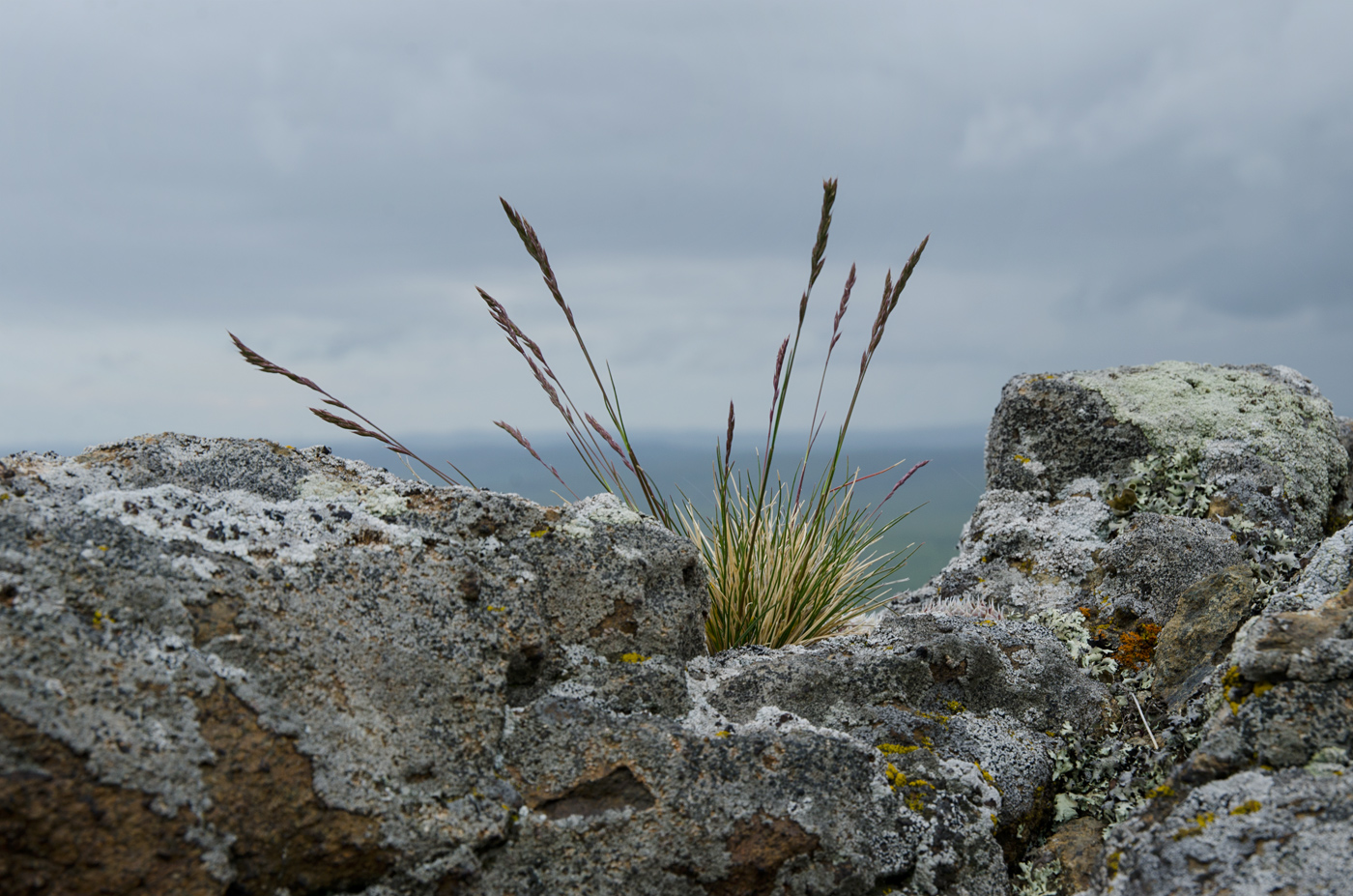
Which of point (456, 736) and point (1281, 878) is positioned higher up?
point (456, 736)

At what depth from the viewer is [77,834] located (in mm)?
1713

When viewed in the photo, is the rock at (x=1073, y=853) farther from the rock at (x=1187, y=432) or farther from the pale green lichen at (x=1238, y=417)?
the pale green lichen at (x=1238, y=417)

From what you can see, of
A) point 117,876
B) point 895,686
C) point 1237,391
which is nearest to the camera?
point 117,876

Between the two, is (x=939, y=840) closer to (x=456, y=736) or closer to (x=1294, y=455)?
(x=456, y=736)

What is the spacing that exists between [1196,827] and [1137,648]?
70.8 inches

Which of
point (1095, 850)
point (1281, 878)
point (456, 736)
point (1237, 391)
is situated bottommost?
point (1095, 850)

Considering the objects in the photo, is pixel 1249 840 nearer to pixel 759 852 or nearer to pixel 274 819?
pixel 759 852

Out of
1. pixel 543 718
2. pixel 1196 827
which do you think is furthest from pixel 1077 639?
pixel 543 718

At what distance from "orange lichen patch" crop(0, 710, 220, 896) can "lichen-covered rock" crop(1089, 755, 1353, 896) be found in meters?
2.05

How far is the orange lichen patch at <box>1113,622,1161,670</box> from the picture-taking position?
360cm

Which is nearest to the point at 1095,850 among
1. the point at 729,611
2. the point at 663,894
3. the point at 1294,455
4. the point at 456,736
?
the point at 663,894

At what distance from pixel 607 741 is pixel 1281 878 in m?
1.54

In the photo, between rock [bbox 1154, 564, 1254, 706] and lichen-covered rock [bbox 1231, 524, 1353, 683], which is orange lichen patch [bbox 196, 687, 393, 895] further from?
rock [bbox 1154, 564, 1254, 706]

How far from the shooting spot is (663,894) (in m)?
2.14
